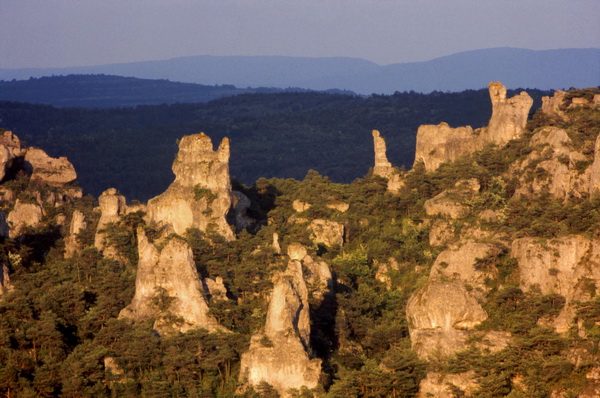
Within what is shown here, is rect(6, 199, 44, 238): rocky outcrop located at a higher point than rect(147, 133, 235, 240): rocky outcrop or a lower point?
lower

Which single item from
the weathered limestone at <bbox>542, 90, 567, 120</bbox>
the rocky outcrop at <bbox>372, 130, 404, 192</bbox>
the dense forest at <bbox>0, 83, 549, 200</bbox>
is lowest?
the dense forest at <bbox>0, 83, 549, 200</bbox>

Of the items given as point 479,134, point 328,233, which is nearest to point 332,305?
point 328,233

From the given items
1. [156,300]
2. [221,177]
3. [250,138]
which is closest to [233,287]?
[156,300]

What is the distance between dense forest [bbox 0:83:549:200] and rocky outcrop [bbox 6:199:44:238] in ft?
184

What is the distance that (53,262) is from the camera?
51.8m

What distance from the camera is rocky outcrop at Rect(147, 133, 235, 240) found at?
5156 centimetres

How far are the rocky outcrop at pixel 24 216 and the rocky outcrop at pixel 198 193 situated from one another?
6.64 metres

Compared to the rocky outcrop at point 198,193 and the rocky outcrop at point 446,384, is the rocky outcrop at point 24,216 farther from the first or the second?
the rocky outcrop at point 446,384

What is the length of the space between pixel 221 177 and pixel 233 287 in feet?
22.6

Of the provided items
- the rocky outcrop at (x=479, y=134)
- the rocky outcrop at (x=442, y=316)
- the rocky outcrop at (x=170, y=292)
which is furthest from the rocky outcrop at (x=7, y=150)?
the rocky outcrop at (x=442, y=316)

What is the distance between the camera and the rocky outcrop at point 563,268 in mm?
39938

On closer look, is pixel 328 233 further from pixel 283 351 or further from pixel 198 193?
pixel 283 351

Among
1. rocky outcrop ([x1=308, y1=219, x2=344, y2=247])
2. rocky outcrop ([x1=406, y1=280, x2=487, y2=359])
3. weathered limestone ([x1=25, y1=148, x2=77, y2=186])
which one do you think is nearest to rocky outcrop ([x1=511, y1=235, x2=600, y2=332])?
rocky outcrop ([x1=406, y1=280, x2=487, y2=359])

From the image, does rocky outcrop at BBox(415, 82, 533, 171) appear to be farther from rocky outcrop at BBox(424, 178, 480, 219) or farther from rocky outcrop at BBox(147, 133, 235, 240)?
rocky outcrop at BBox(147, 133, 235, 240)
